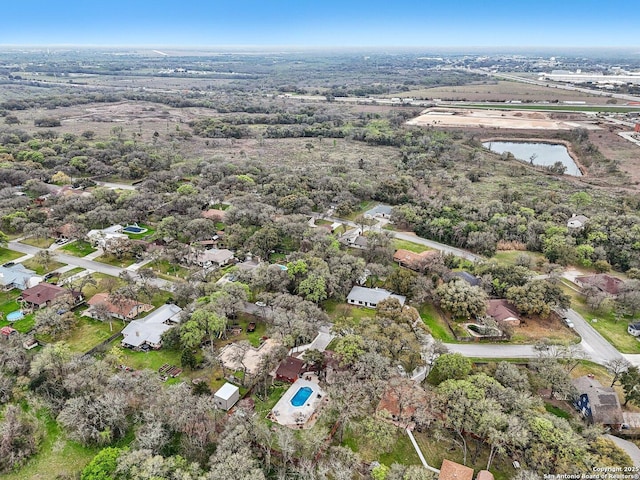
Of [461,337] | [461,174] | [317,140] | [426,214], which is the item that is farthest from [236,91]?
[461,337]

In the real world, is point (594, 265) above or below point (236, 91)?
below

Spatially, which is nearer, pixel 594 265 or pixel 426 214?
pixel 594 265

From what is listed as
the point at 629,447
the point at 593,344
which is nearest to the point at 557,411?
the point at 629,447

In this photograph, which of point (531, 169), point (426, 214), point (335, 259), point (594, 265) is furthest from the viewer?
point (531, 169)

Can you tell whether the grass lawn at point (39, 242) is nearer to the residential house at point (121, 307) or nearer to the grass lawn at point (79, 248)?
the grass lawn at point (79, 248)

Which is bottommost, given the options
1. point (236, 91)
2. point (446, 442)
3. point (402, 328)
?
point (446, 442)

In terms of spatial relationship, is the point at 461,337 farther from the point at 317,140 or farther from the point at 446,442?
the point at 317,140
